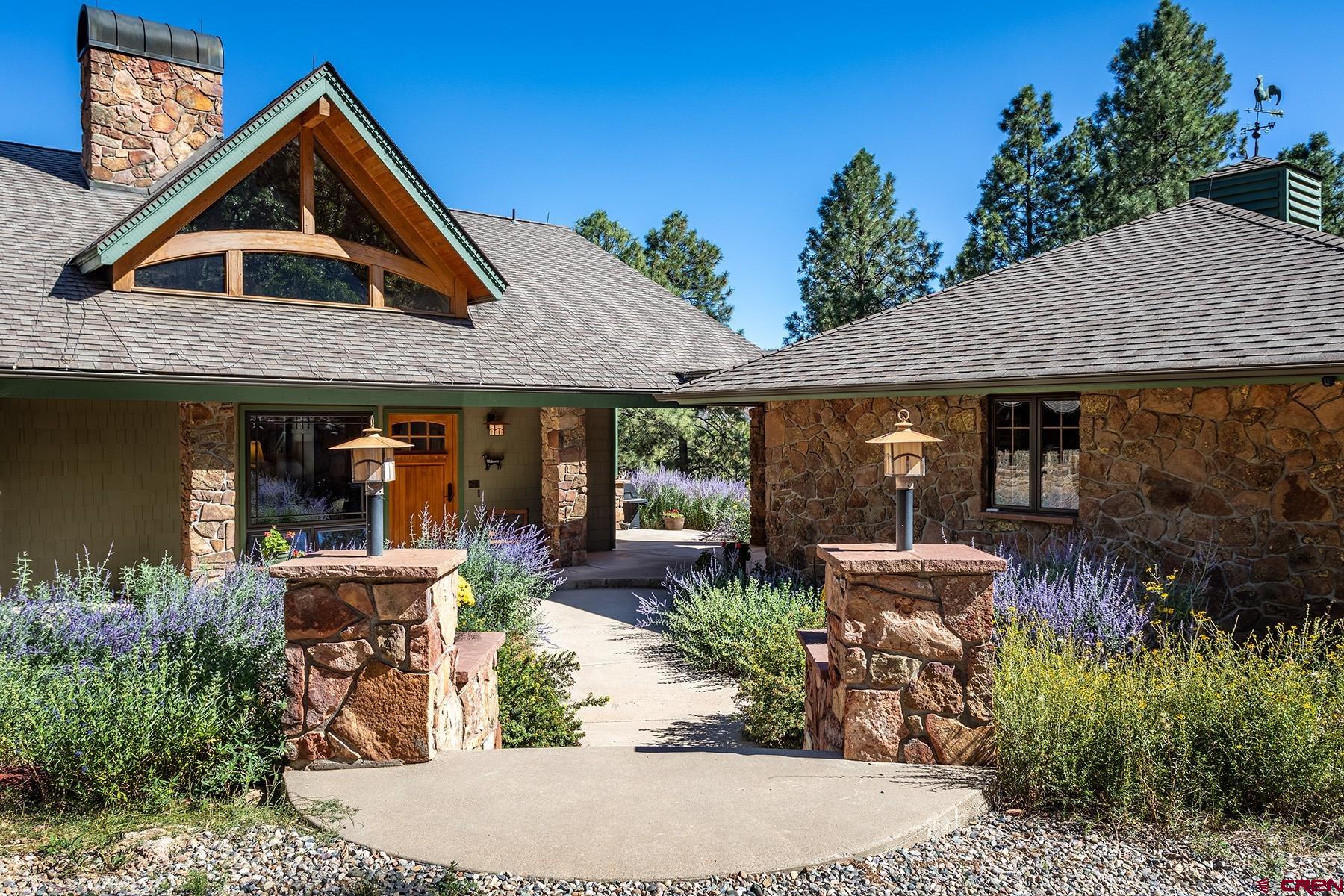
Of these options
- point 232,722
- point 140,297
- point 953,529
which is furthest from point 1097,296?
point 140,297

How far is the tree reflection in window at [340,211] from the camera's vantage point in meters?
9.94

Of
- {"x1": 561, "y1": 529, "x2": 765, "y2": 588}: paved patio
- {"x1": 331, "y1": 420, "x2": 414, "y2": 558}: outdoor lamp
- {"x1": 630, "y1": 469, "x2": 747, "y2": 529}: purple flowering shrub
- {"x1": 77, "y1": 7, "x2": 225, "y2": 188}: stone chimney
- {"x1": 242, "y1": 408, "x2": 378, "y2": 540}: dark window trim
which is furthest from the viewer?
{"x1": 630, "y1": 469, "x2": 747, "y2": 529}: purple flowering shrub

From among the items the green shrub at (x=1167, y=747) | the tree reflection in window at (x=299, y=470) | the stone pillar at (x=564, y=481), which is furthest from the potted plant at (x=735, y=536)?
the green shrub at (x=1167, y=747)

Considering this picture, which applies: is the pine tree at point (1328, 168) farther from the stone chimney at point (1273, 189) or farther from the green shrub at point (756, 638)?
the green shrub at point (756, 638)

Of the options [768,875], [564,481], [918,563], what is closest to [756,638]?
[918,563]

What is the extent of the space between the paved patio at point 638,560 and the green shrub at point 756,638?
1.50 m

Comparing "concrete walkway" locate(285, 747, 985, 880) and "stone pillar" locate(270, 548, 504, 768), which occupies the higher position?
"stone pillar" locate(270, 548, 504, 768)

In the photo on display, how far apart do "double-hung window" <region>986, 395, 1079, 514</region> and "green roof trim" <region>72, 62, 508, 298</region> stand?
670 centimetres

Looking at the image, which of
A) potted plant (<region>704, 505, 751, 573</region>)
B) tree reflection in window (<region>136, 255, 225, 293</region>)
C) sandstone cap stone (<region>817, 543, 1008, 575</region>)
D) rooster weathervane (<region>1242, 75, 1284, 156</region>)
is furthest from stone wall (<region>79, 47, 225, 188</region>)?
rooster weathervane (<region>1242, 75, 1284, 156</region>)

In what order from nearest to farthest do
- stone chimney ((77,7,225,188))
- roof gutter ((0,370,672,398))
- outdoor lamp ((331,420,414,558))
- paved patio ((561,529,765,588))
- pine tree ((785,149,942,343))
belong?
outdoor lamp ((331,420,414,558)) < roof gutter ((0,370,672,398)) < stone chimney ((77,7,225,188)) < paved patio ((561,529,765,588)) < pine tree ((785,149,942,343))

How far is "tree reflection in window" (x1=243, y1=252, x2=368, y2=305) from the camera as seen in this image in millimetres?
9742

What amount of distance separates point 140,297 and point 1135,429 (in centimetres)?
1009

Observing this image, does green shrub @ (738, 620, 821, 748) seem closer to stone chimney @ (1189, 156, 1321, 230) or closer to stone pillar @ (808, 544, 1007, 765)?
stone pillar @ (808, 544, 1007, 765)

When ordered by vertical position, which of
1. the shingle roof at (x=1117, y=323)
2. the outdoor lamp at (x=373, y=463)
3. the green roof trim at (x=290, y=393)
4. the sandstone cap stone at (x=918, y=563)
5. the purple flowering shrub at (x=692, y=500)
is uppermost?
the shingle roof at (x=1117, y=323)
